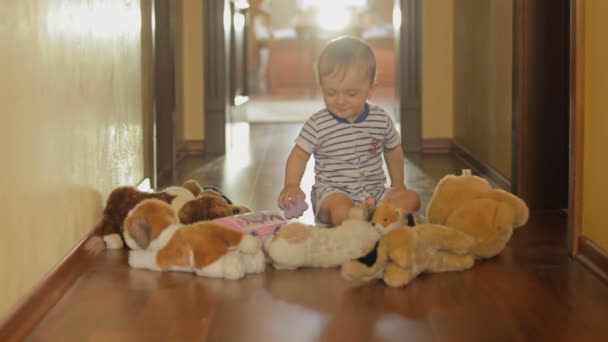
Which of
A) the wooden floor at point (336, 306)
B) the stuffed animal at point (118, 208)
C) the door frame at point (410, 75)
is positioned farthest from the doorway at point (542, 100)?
the door frame at point (410, 75)

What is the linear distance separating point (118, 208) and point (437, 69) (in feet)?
9.69

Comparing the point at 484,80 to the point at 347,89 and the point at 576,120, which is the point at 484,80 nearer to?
the point at 347,89

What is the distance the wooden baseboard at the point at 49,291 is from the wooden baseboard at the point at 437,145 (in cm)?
291

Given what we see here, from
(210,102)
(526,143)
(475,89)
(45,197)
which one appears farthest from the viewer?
(210,102)

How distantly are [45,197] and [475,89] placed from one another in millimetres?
2850

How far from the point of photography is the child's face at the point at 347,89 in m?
2.83

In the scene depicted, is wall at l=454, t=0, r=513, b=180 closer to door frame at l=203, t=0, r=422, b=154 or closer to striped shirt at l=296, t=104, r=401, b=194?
door frame at l=203, t=0, r=422, b=154

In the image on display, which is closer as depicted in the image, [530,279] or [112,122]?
[530,279]

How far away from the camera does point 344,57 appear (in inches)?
111

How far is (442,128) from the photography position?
545 centimetres

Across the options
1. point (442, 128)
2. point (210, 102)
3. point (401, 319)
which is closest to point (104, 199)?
point (401, 319)

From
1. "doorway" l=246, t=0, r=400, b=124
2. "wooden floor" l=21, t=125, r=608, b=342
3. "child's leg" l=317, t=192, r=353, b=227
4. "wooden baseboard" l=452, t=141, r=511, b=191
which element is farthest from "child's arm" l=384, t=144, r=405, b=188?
"doorway" l=246, t=0, r=400, b=124

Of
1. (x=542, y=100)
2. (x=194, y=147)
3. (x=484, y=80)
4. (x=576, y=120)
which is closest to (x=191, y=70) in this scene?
(x=194, y=147)

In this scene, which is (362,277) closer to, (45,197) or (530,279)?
(530,279)
